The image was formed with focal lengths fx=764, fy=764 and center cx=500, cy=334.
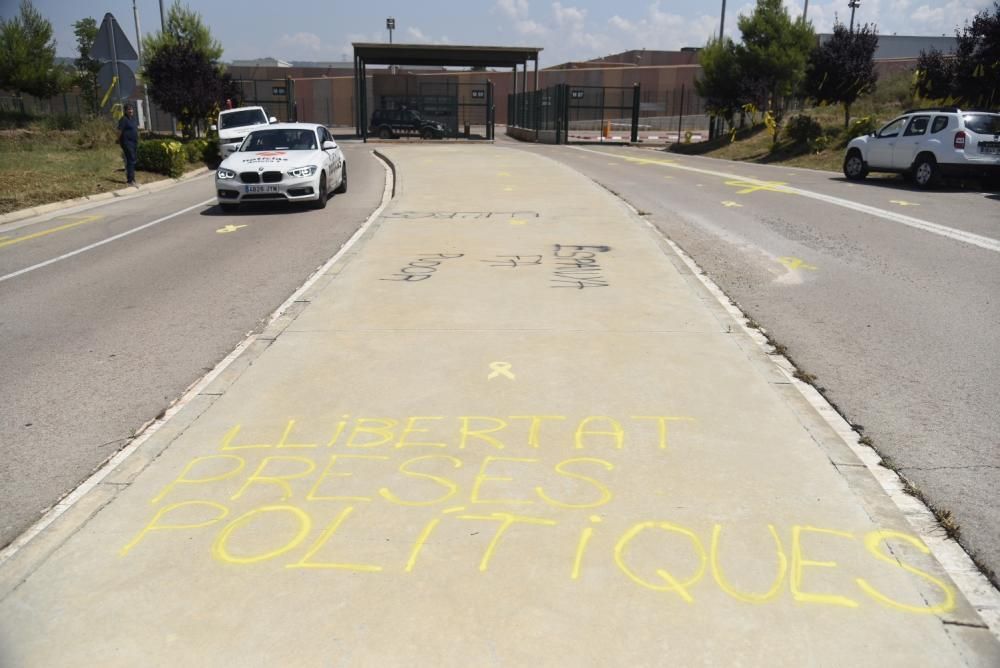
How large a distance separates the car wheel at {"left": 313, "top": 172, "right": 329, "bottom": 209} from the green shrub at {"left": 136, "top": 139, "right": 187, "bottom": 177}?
29.2ft

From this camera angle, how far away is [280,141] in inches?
635

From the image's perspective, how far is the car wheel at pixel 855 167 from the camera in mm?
20875

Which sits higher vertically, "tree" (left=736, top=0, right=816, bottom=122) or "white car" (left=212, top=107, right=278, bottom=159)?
"tree" (left=736, top=0, right=816, bottom=122)

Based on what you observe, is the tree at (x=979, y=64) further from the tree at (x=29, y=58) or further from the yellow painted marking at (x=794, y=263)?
the tree at (x=29, y=58)

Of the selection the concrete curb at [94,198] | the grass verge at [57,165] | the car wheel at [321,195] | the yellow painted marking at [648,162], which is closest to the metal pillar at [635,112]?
the yellow painted marking at [648,162]

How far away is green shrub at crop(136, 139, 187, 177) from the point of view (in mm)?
21875

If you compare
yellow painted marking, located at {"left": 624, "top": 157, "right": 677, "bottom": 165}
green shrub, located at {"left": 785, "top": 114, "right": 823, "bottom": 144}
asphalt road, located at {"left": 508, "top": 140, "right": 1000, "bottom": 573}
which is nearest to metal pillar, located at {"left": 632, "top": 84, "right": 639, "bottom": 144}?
green shrub, located at {"left": 785, "top": 114, "right": 823, "bottom": 144}

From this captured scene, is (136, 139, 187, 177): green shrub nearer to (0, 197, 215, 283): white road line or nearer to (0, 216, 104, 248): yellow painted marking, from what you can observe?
(0, 197, 215, 283): white road line

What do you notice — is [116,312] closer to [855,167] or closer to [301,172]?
[301,172]

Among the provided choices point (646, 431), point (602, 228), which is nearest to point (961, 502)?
point (646, 431)

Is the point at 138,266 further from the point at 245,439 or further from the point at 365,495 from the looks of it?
the point at 365,495

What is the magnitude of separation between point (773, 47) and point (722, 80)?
276 centimetres

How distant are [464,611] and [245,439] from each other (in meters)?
2.14

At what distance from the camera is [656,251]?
10156mm
